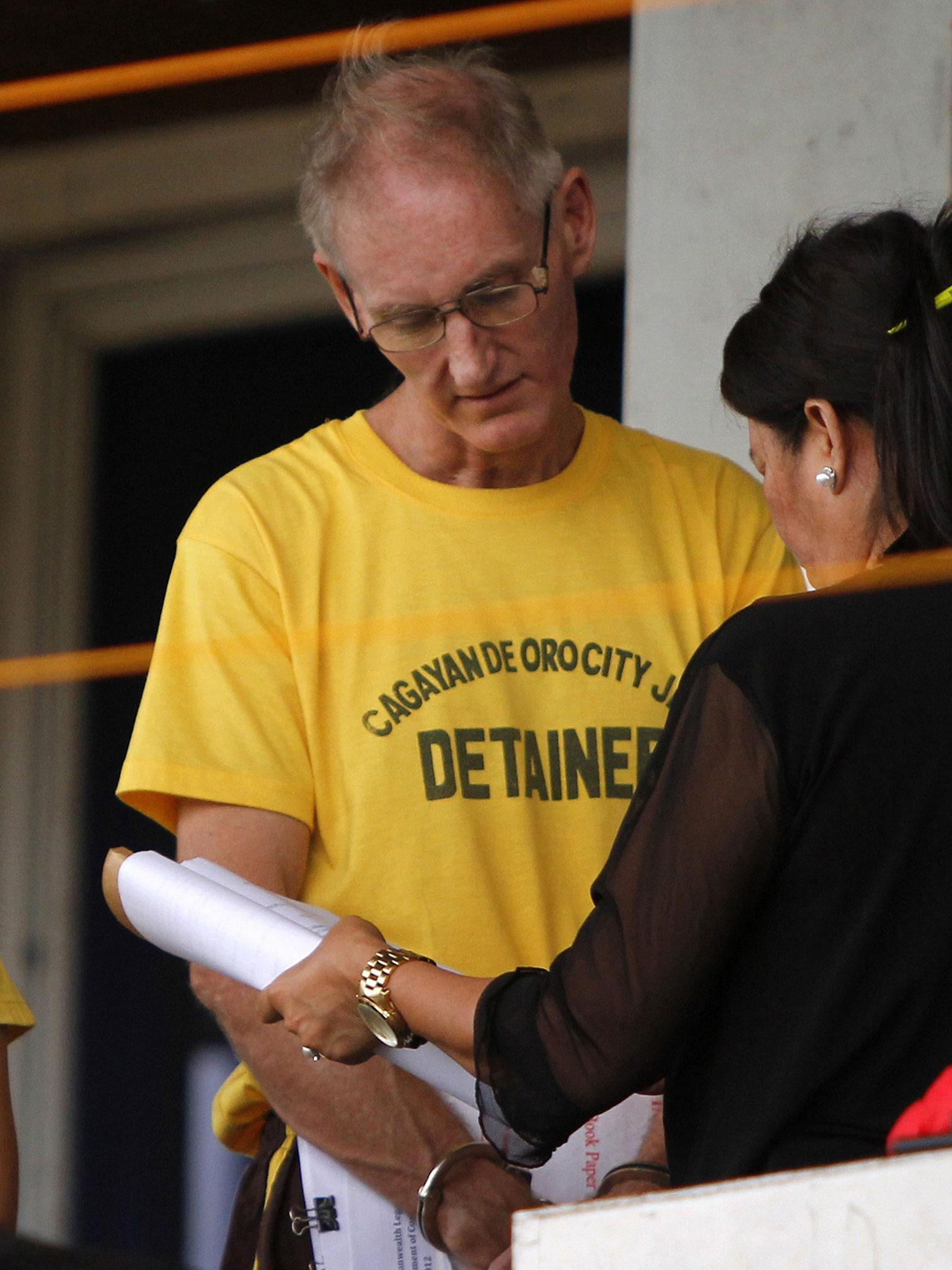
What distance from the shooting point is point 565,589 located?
6.47ft

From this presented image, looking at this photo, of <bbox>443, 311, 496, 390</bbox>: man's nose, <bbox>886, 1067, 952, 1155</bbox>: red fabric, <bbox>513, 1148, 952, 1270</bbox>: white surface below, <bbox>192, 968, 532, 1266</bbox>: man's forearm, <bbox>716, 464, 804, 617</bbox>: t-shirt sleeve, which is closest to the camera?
<bbox>513, 1148, 952, 1270</bbox>: white surface below

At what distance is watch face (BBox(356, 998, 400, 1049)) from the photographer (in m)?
1.44

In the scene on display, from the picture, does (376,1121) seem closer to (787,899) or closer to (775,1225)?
(787,899)

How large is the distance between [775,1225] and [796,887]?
0.32 m

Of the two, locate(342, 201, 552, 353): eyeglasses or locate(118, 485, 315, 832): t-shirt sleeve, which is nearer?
locate(118, 485, 315, 832): t-shirt sleeve

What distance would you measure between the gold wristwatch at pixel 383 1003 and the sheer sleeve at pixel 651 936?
0.31 ft

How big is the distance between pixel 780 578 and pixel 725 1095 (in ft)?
2.78

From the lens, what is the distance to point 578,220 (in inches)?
81.1

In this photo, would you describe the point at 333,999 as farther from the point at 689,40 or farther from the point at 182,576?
the point at 689,40

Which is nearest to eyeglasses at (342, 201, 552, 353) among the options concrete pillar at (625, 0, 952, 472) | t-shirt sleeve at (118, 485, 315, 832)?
t-shirt sleeve at (118, 485, 315, 832)

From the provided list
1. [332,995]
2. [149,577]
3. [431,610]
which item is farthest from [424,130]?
[149,577]

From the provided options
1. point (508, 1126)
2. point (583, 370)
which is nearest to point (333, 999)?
point (508, 1126)

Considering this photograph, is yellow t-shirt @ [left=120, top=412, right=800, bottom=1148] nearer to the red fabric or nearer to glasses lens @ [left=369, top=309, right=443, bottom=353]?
glasses lens @ [left=369, top=309, right=443, bottom=353]

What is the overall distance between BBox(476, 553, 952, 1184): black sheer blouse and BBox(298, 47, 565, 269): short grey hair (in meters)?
0.82
